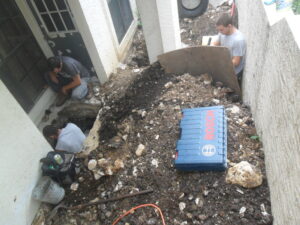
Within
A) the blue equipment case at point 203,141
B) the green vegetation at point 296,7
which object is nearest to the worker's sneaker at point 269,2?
the green vegetation at point 296,7

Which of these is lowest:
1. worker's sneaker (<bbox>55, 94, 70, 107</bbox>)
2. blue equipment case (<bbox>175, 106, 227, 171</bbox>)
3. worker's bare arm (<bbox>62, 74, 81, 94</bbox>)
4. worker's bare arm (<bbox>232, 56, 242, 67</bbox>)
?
worker's sneaker (<bbox>55, 94, 70, 107</bbox>)

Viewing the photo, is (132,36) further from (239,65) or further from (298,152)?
(298,152)

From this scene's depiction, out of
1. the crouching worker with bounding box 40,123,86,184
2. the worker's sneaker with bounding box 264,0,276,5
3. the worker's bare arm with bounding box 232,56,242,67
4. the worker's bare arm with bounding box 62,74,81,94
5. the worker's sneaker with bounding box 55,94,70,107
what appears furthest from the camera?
the worker's sneaker with bounding box 55,94,70,107

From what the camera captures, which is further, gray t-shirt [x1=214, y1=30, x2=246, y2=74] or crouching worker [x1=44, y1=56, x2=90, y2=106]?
crouching worker [x1=44, y1=56, x2=90, y2=106]

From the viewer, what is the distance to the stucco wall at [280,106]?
1.81m

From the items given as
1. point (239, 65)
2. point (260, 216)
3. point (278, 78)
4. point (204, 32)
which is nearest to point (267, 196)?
point (260, 216)

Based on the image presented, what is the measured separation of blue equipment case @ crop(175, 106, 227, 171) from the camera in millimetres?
2746

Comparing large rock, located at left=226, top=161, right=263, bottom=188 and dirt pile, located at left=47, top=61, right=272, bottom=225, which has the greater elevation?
large rock, located at left=226, top=161, right=263, bottom=188

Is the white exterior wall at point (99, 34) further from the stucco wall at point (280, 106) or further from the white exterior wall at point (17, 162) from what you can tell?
the stucco wall at point (280, 106)

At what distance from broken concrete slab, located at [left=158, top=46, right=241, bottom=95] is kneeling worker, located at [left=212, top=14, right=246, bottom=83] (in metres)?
0.13

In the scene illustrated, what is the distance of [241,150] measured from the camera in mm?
2934

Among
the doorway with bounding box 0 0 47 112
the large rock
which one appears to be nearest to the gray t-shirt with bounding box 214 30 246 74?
the large rock

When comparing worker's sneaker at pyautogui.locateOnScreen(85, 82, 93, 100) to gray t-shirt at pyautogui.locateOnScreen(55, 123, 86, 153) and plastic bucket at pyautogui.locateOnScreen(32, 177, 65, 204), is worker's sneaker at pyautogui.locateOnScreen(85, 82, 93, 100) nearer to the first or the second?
gray t-shirt at pyautogui.locateOnScreen(55, 123, 86, 153)

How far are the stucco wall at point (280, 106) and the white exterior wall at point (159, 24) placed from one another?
1.71 meters
